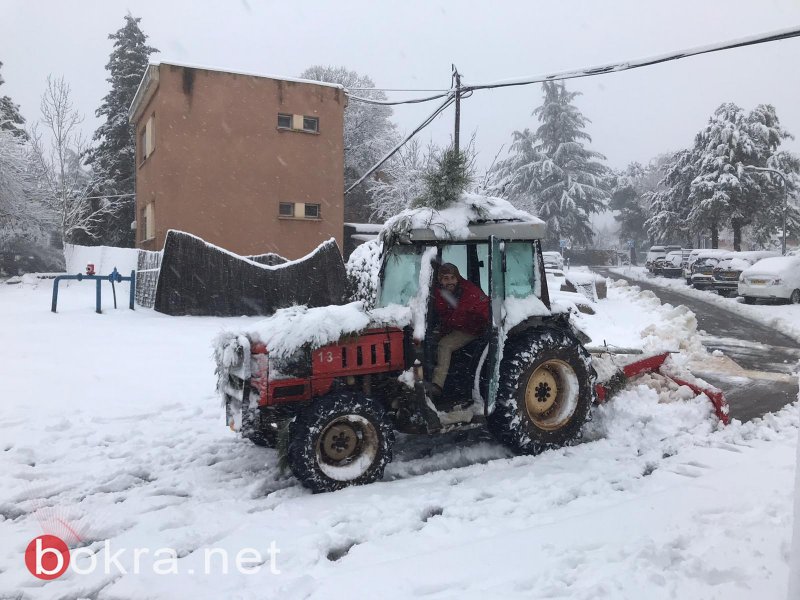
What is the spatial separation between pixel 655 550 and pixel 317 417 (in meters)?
2.43

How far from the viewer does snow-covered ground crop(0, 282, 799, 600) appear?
3539 millimetres

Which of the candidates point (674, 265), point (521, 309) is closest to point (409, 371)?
point (521, 309)

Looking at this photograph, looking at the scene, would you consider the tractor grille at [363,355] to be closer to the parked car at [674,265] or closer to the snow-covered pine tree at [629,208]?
the parked car at [674,265]

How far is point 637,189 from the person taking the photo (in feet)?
234

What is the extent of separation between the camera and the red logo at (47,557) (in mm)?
3715

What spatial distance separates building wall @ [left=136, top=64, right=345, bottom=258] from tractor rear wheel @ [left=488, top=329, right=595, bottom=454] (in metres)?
15.9

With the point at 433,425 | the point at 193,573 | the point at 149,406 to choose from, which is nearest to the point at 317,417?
the point at 433,425

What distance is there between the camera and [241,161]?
66.3ft

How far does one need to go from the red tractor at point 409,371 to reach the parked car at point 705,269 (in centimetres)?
2423

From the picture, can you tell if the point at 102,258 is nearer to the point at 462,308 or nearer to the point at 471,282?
the point at 471,282

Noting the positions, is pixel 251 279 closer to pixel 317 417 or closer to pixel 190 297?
pixel 190 297

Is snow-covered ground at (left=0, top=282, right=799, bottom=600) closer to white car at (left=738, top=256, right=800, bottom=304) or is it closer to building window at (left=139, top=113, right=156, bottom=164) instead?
building window at (left=139, top=113, right=156, bottom=164)

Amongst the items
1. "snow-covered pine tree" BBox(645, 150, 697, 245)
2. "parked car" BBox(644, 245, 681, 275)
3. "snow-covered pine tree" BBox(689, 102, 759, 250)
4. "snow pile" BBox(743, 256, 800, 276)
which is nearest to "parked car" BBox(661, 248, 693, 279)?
"parked car" BBox(644, 245, 681, 275)

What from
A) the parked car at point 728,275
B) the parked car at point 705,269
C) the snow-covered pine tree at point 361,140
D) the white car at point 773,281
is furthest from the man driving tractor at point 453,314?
the snow-covered pine tree at point 361,140
